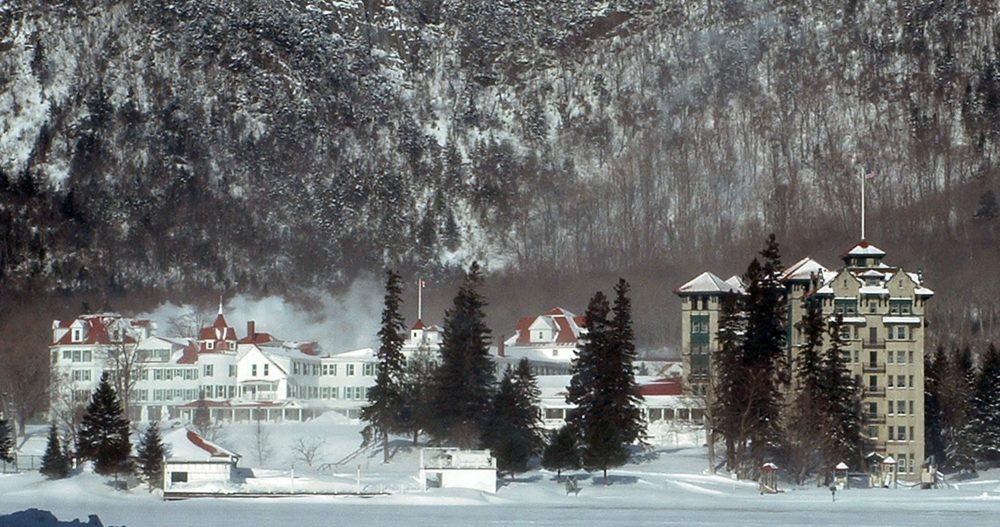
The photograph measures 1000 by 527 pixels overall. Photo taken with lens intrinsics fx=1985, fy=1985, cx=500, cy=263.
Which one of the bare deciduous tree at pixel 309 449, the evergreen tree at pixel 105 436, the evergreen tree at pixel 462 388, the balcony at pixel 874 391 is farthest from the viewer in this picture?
the bare deciduous tree at pixel 309 449

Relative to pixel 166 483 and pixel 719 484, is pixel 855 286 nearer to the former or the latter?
pixel 719 484

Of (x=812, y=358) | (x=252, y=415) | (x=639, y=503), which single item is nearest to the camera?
(x=639, y=503)

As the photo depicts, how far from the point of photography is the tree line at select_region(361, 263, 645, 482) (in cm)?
10025

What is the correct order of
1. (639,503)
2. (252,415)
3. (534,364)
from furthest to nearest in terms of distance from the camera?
1. (534,364)
2. (252,415)
3. (639,503)

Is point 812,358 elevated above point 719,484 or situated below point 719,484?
above

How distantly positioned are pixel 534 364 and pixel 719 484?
61.3 metres

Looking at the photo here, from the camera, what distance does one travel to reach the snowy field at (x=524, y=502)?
7481cm

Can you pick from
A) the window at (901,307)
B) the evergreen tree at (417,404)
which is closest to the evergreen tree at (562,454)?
the evergreen tree at (417,404)

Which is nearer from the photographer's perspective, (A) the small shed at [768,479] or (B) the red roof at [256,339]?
(A) the small shed at [768,479]

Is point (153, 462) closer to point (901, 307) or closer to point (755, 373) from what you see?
point (755, 373)

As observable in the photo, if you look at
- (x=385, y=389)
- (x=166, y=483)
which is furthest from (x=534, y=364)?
(x=166, y=483)

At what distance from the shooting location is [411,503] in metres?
86.1

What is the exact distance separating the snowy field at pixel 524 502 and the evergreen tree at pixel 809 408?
9.82ft

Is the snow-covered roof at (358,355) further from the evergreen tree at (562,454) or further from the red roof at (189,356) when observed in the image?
the evergreen tree at (562,454)
